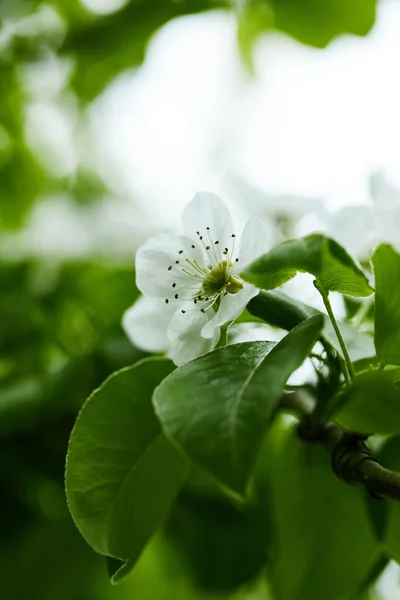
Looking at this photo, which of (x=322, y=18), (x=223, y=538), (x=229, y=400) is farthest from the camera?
(x=322, y=18)

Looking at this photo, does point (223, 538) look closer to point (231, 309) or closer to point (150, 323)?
point (150, 323)

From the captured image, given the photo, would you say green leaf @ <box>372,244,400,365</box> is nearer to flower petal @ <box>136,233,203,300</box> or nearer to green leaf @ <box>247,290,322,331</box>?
green leaf @ <box>247,290,322,331</box>

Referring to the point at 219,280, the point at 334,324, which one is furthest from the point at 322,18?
the point at 334,324

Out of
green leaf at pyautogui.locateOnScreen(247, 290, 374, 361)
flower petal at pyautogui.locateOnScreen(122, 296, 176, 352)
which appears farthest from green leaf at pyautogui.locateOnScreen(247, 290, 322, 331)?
flower petal at pyautogui.locateOnScreen(122, 296, 176, 352)

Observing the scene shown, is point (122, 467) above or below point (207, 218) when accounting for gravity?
below

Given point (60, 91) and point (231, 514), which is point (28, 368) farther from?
point (60, 91)

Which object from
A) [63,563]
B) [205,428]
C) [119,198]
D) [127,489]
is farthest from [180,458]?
[119,198]
